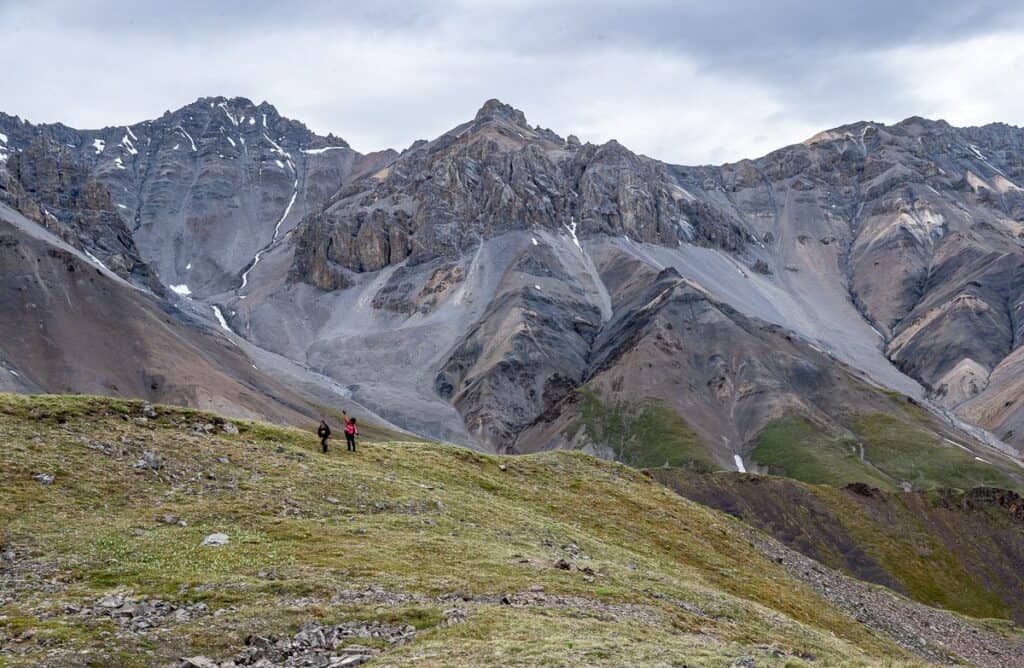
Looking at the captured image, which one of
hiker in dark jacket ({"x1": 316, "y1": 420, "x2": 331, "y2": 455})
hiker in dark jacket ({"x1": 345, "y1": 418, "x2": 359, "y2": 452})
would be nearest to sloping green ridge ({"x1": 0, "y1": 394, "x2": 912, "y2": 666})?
hiker in dark jacket ({"x1": 316, "y1": 420, "x2": 331, "y2": 455})

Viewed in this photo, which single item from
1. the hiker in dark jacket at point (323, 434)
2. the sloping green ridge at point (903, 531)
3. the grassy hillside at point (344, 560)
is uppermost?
the hiker in dark jacket at point (323, 434)

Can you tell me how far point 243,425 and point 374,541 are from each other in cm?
1568

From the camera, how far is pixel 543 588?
96.5 ft

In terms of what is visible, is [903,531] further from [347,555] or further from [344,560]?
[344,560]

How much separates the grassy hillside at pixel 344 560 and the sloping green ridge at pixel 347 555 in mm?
99

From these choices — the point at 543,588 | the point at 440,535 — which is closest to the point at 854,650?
the point at 543,588

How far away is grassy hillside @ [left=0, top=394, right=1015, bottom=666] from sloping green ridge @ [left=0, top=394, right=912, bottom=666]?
99 millimetres

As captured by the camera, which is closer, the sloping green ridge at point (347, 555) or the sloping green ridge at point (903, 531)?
the sloping green ridge at point (347, 555)

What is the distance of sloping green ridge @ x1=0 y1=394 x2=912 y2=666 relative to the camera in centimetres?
2272

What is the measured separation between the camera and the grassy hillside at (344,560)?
896 inches

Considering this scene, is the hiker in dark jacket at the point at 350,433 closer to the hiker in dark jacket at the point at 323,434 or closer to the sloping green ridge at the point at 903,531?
the hiker in dark jacket at the point at 323,434

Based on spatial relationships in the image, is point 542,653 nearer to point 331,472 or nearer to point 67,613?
point 67,613

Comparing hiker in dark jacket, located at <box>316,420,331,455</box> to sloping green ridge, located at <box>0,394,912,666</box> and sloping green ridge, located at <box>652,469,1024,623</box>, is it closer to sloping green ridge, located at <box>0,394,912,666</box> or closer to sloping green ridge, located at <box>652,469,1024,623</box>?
sloping green ridge, located at <box>0,394,912,666</box>

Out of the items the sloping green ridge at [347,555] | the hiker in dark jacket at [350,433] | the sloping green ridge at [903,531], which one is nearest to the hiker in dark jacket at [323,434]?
the sloping green ridge at [347,555]
